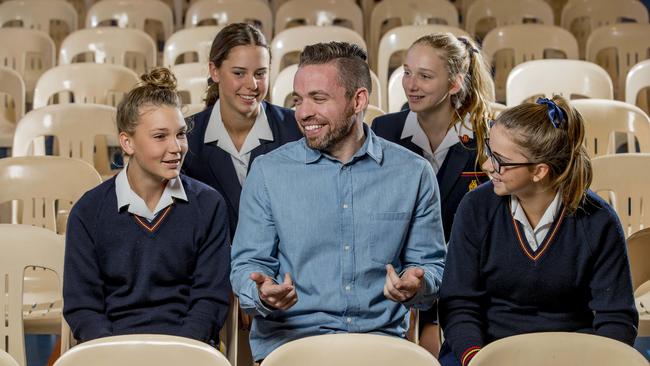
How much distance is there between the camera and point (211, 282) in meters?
2.89

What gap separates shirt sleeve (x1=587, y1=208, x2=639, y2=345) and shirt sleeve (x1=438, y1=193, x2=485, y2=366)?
271 mm

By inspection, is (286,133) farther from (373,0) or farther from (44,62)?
Result: (373,0)

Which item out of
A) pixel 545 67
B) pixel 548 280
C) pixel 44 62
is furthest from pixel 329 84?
pixel 44 62

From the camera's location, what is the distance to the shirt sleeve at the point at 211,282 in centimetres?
282

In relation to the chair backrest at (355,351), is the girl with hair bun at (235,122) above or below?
above

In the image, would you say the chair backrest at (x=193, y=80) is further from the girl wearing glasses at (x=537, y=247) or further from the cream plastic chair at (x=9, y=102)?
the girl wearing glasses at (x=537, y=247)

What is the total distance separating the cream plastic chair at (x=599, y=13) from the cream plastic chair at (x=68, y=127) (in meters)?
3.27

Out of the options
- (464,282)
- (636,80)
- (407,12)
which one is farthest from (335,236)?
(407,12)

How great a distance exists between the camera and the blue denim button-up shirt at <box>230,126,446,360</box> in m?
2.76

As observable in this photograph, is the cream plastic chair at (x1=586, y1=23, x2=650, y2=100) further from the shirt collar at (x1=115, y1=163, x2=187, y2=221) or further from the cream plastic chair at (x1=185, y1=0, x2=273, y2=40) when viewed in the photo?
the shirt collar at (x1=115, y1=163, x2=187, y2=221)

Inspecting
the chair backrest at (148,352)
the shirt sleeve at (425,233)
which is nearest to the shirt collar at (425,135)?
the shirt sleeve at (425,233)

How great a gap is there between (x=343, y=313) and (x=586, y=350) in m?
0.71

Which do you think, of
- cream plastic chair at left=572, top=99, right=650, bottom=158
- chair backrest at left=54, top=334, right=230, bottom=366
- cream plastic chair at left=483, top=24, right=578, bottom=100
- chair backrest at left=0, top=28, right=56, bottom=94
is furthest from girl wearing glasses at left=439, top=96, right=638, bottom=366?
chair backrest at left=0, top=28, right=56, bottom=94

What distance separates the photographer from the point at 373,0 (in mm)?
7281
